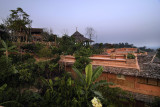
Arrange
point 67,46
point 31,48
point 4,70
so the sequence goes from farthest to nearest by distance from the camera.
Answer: point 67,46
point 31,48
point 4,70

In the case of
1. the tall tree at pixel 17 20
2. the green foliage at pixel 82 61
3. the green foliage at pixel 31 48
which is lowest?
the green foliage at pixel 82 61

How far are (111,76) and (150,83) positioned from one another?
316 centimetres

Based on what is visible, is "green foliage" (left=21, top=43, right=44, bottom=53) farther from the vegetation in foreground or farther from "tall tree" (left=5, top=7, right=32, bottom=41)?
"tall tree" (left=5, top=7, right=32, bottom=41)

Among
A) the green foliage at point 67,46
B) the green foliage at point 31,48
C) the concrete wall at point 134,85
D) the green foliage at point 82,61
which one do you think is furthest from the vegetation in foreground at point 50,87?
the green foliage at point 67,46

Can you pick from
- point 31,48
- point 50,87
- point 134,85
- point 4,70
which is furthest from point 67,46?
point 134,85

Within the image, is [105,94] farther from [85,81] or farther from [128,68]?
[128,68]

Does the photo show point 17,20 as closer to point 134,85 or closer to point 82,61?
point 82,61

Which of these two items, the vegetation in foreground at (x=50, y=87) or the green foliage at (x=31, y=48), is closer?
the vegetation in foreground at (x=50, y=87)

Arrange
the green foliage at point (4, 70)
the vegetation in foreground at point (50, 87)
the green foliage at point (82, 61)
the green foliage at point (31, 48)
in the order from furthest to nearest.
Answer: the green foliage at point (31, 48)
the green foliage at point (82, 61)
the green foliage at point (4, 70)
the vegetation in foreground at point (50, 87)

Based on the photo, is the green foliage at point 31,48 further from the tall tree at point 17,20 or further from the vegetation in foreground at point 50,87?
the tall tree at point 17,20

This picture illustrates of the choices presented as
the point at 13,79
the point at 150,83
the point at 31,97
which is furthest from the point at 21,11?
the point at 150,83

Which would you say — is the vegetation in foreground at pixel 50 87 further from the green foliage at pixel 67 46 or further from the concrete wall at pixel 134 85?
the green foliage at pixel 67 46

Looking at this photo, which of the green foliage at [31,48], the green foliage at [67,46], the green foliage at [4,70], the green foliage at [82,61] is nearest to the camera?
the green foliage at [4,70]

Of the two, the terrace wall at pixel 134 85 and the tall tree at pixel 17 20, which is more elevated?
the tall tree at pixel 17 20
